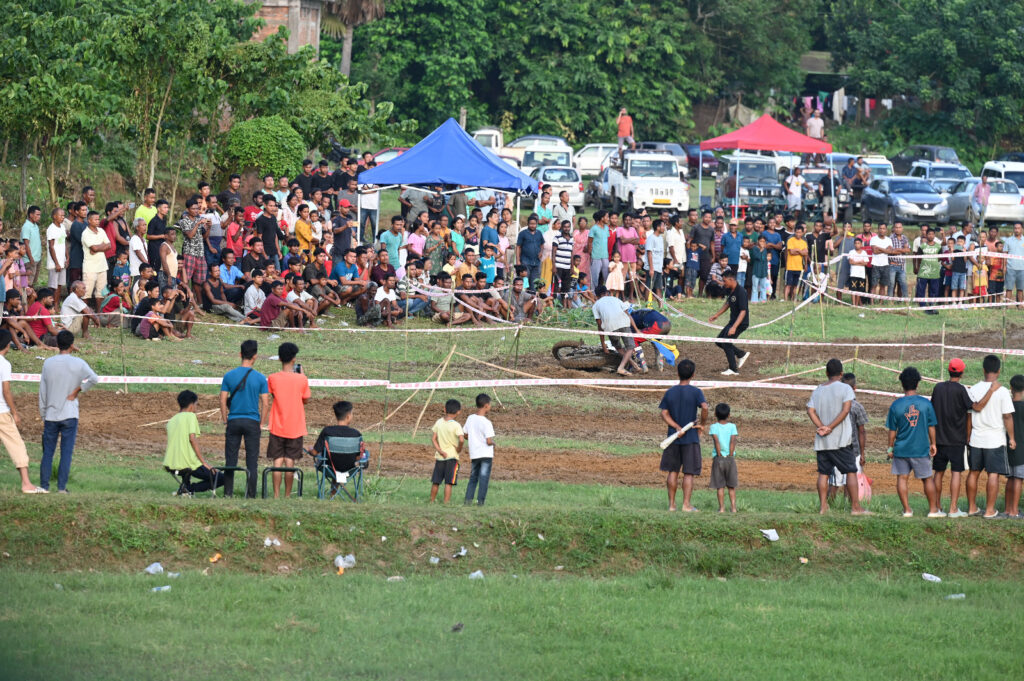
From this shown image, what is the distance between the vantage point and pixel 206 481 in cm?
1339

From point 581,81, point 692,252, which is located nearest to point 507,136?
point 581,81

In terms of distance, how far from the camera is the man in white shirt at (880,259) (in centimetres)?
2856

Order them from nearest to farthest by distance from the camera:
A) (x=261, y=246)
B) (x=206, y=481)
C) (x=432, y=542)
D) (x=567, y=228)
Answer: (x=432, y=542), (x=206, y=481), (x=261, y=246), (x=567, y=228)

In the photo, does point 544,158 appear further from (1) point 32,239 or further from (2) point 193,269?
(1) point 32,239

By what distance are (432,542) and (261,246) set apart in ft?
39.3

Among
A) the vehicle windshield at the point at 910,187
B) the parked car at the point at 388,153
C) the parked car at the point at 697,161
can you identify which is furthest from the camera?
the parked car at the point at 697,161

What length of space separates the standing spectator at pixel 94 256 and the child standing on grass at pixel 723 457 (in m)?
11.8

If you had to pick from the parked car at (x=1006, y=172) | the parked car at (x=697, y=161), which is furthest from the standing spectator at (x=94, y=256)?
the parked car at (x=697, y=161)

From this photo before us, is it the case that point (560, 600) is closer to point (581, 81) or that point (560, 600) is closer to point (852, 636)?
point (852, 636)

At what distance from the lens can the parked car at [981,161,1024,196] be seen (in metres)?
43.0

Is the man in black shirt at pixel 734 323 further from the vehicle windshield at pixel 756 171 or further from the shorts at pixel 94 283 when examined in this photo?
the vehicle windshield at pixel 756 171

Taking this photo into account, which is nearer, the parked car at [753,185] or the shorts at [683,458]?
the shorts at [683,458]

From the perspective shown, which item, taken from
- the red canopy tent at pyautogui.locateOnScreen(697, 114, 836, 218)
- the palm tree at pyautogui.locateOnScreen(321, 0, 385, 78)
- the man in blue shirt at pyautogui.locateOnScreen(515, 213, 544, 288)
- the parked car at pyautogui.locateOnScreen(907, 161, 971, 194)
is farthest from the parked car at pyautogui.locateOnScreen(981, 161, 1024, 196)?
the man in blue shirt at pyautogui.locateOnScreen(515, 213, 544, 288)

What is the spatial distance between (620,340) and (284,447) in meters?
8.64
